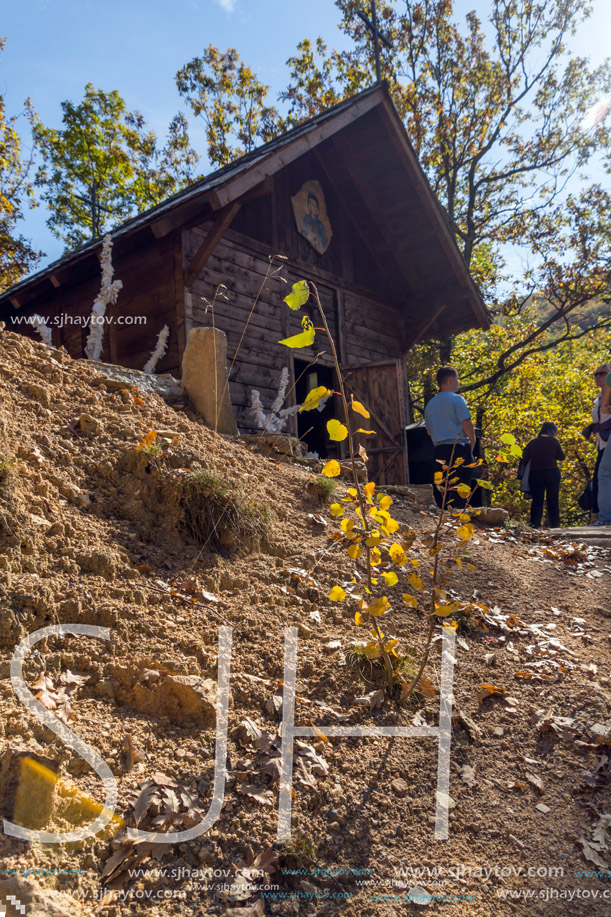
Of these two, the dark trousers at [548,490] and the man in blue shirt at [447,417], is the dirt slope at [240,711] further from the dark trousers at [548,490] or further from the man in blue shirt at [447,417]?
the dark trousers at [548,490]

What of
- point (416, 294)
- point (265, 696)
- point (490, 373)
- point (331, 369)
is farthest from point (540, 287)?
point (265, 696)

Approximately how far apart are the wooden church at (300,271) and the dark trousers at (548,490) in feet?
6.41

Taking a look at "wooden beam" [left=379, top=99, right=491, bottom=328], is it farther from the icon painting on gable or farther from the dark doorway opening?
the dark doorway opening

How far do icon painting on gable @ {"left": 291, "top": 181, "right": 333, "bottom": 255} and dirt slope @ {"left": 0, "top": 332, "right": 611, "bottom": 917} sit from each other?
666 cm

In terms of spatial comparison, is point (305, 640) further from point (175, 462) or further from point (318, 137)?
point (318, 137)

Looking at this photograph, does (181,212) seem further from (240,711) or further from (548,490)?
(548,490)

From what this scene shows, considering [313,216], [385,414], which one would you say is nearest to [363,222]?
[313,216]

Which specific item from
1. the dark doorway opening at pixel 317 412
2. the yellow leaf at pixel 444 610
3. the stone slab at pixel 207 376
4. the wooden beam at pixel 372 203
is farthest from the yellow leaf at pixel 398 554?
the wooden beam at pixel 372 203

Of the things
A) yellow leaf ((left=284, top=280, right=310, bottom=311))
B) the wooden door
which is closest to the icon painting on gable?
the wooden door

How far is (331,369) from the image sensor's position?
995 centimetres

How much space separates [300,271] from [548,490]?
5201 millimetres

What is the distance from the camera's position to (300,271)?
9.12 m

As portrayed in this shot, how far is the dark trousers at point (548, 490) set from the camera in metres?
7.90

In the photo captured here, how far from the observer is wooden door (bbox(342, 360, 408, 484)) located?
28.5 ft
